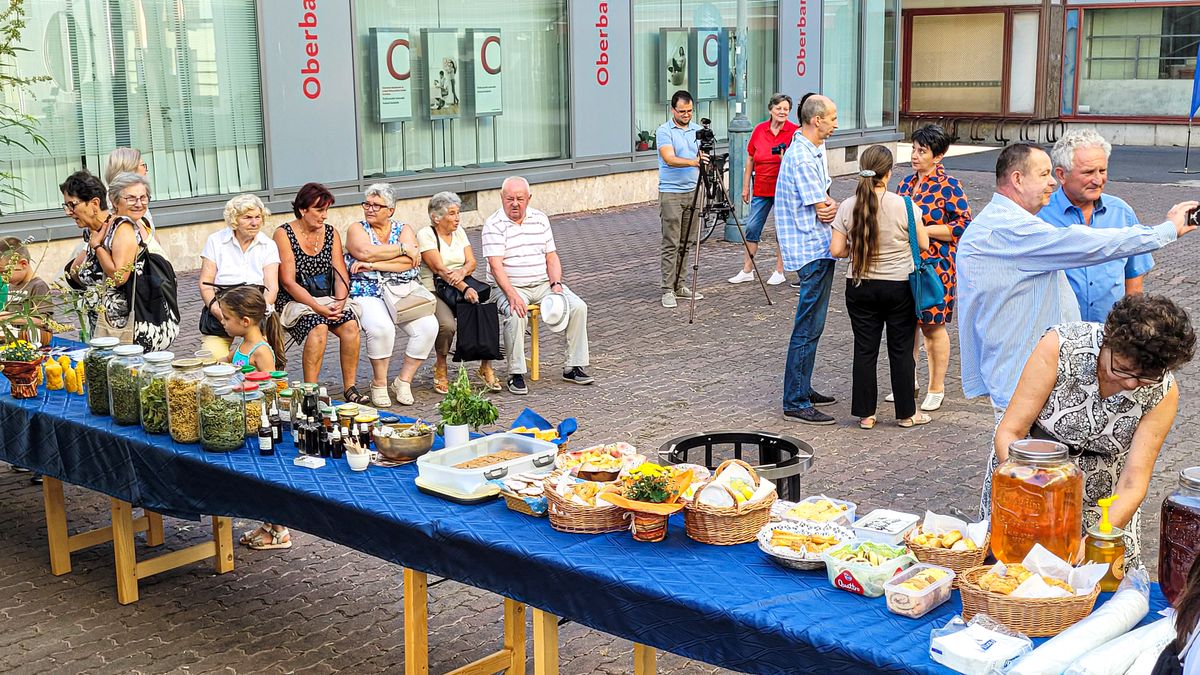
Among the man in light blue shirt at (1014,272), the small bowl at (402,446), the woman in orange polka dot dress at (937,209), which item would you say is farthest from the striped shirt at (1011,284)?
the woman in orange polka dot dress at (937,209)

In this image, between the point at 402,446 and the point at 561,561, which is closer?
the point at 561,561

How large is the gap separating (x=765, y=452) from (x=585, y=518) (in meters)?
1.25

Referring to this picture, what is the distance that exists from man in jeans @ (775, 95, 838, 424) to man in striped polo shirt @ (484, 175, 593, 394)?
1605mm

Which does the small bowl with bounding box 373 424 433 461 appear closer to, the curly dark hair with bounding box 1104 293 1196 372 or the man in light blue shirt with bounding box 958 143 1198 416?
the man in light blue shirt with bounding box 958 143 1198 416

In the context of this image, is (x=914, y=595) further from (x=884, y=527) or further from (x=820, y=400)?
(x=820, y=400)

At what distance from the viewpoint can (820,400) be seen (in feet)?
28.2

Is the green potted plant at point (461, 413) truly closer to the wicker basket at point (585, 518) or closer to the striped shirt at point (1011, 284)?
the wicker basket at point (585, 518)

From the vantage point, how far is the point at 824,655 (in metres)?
3.16

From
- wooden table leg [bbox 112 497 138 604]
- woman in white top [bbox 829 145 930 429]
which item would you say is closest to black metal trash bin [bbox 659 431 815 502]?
wooden table leg [bbox 112 497 138 604]

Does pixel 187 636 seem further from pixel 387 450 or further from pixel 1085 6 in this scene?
pixel 1085 6

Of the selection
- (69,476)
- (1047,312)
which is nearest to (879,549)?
(1047,312)

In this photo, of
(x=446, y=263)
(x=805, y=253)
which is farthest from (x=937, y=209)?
(x=446, y=263)

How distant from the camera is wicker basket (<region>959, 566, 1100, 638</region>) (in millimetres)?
3072

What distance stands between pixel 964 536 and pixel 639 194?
15665 millimetres
